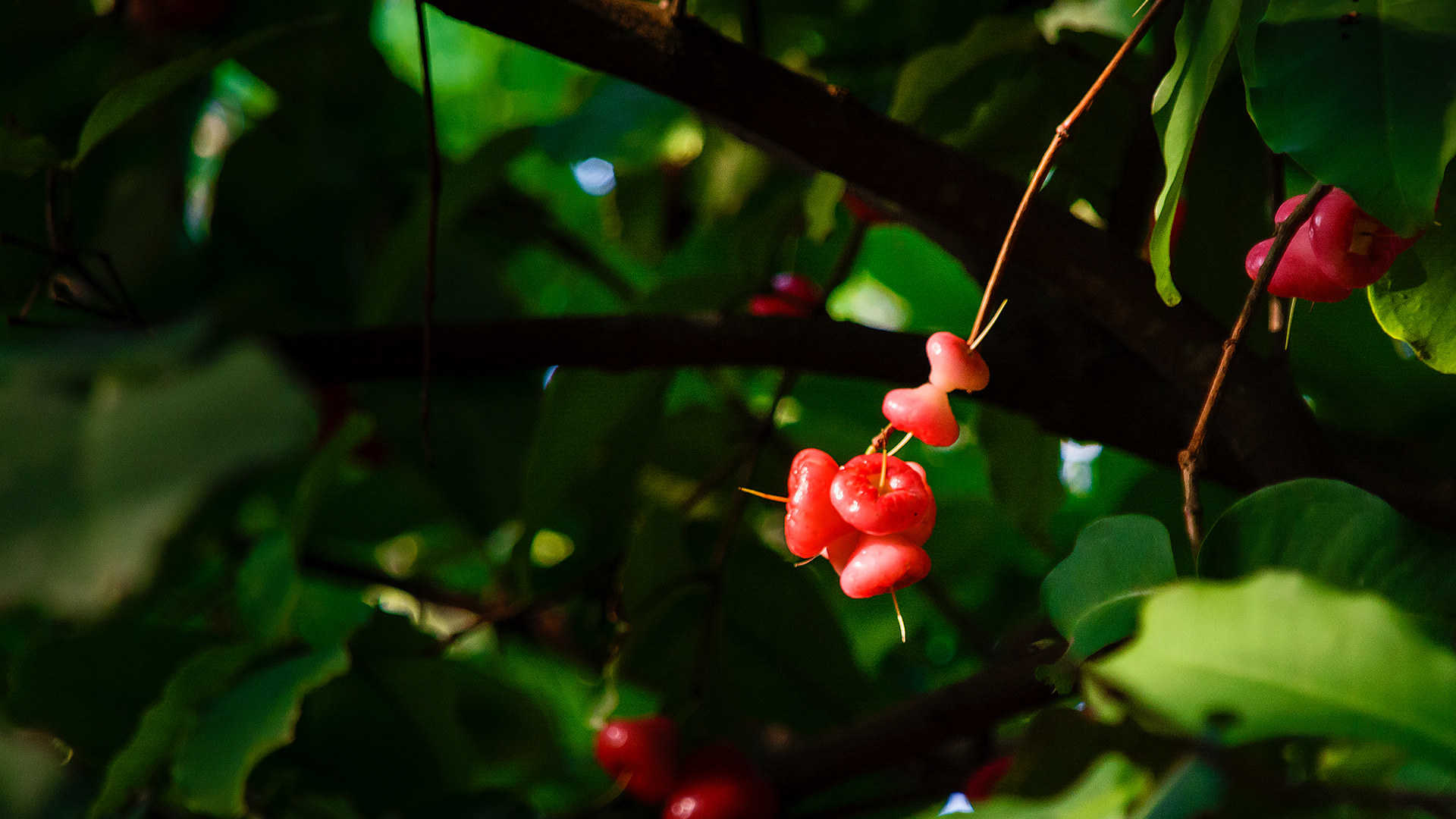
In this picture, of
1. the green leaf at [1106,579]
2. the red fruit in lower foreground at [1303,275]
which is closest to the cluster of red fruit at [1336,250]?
the red fruit in lower foreground at [1303,275]

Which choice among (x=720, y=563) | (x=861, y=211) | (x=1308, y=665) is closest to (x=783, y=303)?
(x=861, y=211)

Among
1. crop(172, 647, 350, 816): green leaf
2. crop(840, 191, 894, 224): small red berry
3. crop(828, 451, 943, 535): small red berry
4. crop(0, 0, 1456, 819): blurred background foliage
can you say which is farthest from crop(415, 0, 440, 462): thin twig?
crop(840, 191, 894, 224): small red berry

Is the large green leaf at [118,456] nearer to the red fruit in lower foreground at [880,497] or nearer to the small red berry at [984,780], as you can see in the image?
the red fruit in lower foreground at [880,497]

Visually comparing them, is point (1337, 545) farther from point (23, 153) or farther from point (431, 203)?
point (23, 153)

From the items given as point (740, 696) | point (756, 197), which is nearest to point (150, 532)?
point (740, 696)

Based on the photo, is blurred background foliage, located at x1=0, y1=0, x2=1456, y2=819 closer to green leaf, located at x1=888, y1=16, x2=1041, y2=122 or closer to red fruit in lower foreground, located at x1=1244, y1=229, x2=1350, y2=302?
green leaf, located at x1=888, y1=16, x2=1041, y2=122

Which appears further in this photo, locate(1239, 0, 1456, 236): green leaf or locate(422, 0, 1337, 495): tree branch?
locate(422, 0, 1337, 495): tree branch
